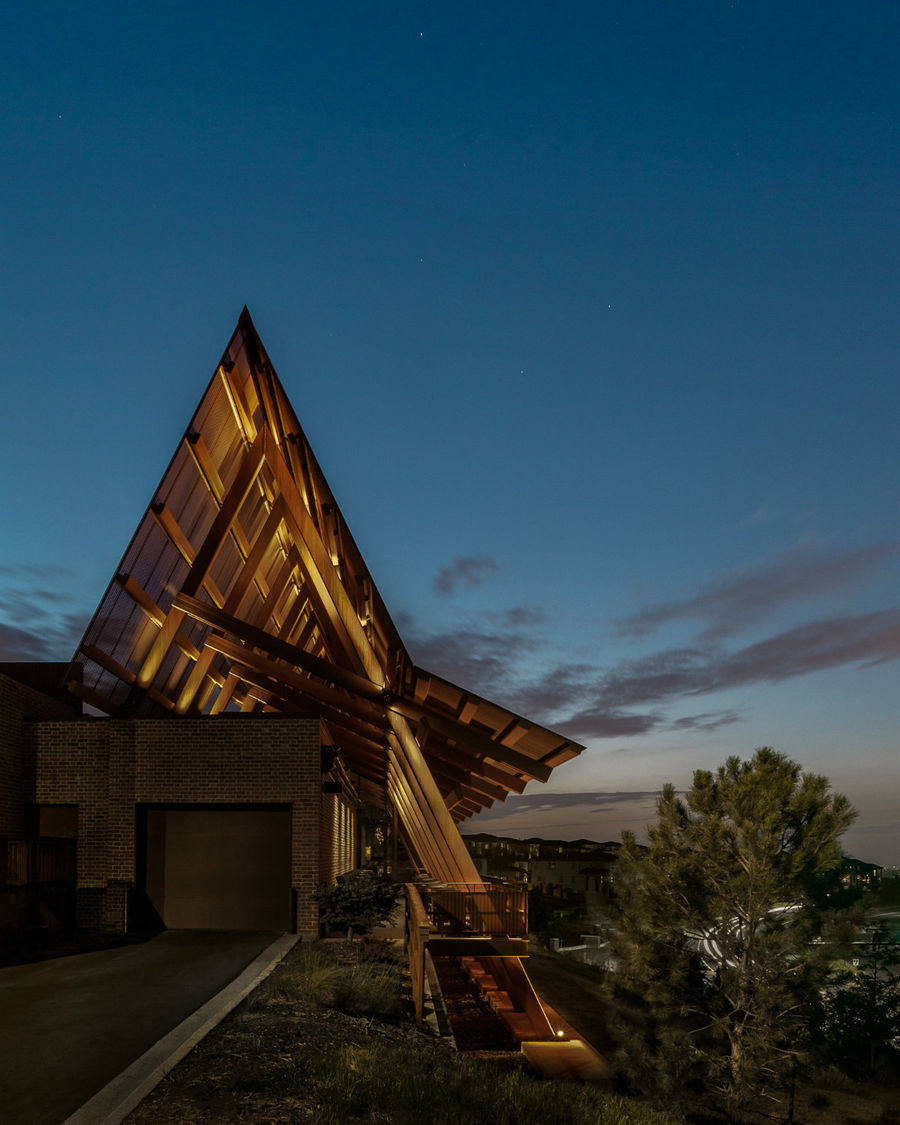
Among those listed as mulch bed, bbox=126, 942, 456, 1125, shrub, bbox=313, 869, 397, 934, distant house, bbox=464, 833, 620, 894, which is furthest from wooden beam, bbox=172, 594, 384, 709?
distant house, bbox=464, 833, 620, 894

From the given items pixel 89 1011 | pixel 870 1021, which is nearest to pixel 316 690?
pixel 89 1011

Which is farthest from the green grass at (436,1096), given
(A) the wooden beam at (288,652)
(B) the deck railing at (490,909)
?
(A) the wooden beam at (288,652)

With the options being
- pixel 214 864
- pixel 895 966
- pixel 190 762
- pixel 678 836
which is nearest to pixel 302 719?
pixel 190 762

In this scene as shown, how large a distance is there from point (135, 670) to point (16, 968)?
6.63 metres

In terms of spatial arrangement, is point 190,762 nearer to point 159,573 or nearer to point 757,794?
point 159,573

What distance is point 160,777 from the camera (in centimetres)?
1625

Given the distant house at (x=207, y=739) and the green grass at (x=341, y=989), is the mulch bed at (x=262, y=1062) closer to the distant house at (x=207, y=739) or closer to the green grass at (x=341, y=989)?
the green grass at (x=341, y=989)

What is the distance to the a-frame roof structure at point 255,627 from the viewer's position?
14.5 metres

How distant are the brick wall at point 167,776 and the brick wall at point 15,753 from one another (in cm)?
22

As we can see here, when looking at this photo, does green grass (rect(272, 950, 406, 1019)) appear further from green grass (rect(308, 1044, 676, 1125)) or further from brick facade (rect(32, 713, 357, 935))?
brick facade (rect(32, 713, 357, 935))

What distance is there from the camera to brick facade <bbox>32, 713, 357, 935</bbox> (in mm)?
16016

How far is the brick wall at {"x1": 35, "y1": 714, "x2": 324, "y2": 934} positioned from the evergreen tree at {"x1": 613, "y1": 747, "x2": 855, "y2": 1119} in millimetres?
6150

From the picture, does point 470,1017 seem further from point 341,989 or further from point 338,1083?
point 338,1083

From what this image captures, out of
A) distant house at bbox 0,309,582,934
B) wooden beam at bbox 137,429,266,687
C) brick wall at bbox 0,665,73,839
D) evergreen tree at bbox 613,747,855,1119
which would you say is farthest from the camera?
wooden beam at bbox 137,429,266,687
